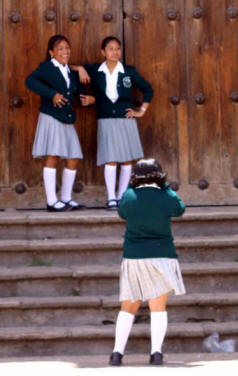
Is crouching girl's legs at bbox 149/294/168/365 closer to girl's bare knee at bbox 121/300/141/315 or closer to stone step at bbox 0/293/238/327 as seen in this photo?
girl's bare knee at bbox 121/300/141/315

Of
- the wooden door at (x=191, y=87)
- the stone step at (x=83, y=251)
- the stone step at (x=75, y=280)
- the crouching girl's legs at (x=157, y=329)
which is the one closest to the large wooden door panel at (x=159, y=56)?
the wooden door at (x=191, y=87)

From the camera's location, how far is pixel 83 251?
5777mm

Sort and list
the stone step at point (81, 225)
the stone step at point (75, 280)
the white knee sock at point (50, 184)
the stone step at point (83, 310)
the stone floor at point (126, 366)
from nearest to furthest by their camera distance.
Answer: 1. the stone floor at point (126, 366)
2. the stone step at point (83, 310)
3. the stone step at point (75, 280)
4. the stone step at point (81, 225)
5. the white knee sock at point (50, 184)

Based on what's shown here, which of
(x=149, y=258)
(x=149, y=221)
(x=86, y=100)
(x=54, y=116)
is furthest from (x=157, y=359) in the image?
(x=86, y=100)

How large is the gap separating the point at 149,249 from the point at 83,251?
1.24m

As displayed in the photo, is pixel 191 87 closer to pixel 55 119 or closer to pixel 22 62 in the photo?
pixel 55 119

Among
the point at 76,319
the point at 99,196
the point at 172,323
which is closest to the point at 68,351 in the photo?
the point at 76,319

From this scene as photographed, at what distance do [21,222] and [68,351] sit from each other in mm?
1169

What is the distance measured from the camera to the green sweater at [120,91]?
6.50 m

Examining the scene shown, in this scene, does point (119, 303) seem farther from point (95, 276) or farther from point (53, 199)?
point (53, 199)

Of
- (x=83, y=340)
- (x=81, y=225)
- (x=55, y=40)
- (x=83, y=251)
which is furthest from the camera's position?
(x=55, y=40)

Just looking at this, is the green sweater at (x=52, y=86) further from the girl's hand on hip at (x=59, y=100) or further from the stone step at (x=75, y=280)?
the stone step at (x=75, y=280)

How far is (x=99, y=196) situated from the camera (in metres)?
6.73

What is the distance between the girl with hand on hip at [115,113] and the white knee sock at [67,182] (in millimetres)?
241
